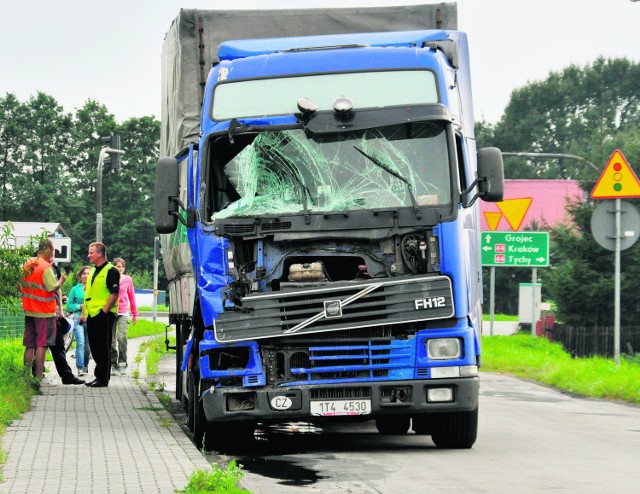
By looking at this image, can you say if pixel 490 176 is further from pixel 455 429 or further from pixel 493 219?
pixel 493 219

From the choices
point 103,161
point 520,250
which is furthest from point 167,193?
point 103,161

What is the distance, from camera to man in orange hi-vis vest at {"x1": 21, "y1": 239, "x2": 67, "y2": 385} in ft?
55.1

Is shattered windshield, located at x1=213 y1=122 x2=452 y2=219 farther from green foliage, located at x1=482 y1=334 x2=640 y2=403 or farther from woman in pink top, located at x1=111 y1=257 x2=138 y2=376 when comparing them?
woman in pink top, located at x1=111 y1=257 x2=138 y2=376

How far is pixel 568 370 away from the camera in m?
21.8

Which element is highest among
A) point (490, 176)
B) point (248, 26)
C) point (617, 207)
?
point (248, 26)

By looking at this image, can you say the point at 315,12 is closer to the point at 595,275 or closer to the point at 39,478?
the point at 39,478

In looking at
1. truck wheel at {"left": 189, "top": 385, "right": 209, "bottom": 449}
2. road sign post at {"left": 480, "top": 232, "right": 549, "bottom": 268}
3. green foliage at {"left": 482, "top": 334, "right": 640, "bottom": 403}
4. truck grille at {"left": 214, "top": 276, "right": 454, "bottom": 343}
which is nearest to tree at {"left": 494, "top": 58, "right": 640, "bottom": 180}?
road sign post at {"left": 480, "top": 232, "right": 549, "bottom": 268}

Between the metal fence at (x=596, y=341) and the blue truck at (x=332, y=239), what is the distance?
2076 centimetres

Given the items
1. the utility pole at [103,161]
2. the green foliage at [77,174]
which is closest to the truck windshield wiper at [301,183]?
the utility pole at [103,161]

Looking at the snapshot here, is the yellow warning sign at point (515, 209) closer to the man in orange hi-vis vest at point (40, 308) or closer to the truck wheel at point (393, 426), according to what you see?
the man in orange hi-vis vest at point (40, 308)

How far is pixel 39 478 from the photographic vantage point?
872 centimetres

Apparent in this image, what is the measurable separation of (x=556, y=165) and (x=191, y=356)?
93665mm

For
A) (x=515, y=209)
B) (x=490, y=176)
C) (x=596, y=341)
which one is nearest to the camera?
(x=490, y=176)

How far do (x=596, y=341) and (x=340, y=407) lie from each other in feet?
72.1
